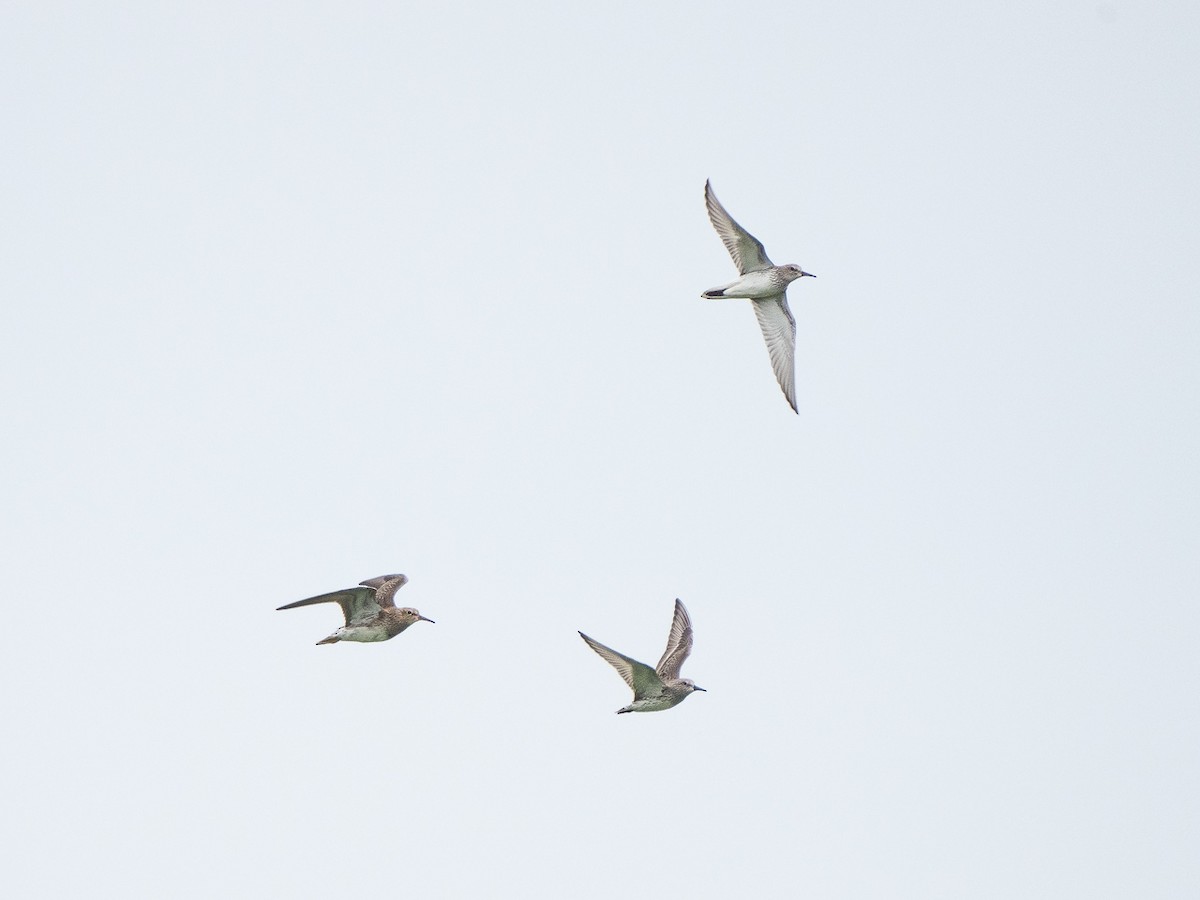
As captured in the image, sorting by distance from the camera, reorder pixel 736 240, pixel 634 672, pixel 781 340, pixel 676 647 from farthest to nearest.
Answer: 1. pixel 781 340
2. pixel 736 240
3. pixel 676 647
4. pixel 634 672

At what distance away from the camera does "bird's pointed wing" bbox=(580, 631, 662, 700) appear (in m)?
20.7

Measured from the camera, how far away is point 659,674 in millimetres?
22344

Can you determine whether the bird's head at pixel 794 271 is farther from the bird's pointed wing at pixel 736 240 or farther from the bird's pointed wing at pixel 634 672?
the bird's pointed wing at pixel 634 672

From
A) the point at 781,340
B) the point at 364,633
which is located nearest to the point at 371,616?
the point at 364,633

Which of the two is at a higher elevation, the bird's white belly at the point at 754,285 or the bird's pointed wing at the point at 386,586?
the bird's white belly at the point at 754,285

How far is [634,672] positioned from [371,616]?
13.7 ft

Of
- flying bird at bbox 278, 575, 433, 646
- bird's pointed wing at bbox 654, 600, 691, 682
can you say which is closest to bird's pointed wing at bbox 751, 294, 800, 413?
bird's pointed wing at bbox 654, 600, 691, 682

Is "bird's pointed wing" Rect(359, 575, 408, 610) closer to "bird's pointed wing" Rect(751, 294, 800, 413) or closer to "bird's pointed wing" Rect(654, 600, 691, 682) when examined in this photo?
"bird's pointed wing" Rect(654, 600, 691, 682)

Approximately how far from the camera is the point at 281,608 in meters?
18.6

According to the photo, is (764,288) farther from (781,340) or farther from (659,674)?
(659,674)

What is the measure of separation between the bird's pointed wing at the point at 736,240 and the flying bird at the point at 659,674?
604 centimetres

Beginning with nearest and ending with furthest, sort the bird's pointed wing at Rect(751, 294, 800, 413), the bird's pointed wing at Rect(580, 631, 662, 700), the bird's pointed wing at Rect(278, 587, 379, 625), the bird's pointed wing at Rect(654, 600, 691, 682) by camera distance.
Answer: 1. the bird's pointed wing at Rect(580, 631, 662, 700)
2. the bird's pointed wing at Rect(278, 587, 379, 625)
3. the bird's pointed wing at Rect(654, 600, 691, 682)
4. the bird's pointed wing at Rect(751, 294, 800, 413)

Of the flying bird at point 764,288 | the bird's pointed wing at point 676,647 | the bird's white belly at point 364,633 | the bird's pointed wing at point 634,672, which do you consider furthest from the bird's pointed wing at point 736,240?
the bird's white belly at point 364,633

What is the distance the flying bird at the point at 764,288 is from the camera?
82.8ft
